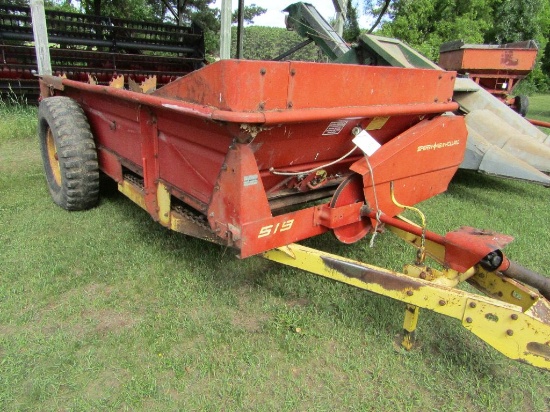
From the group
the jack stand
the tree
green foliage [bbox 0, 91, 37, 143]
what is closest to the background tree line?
the tree

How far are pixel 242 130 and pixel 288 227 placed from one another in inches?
25.0

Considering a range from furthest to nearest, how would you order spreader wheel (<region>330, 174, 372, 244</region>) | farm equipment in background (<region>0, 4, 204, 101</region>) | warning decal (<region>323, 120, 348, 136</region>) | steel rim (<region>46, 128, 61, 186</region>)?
farm equipment in background (<region>0, 4, 204, 101</region>) → steel rim (<region>46, 128, 61, 186</region>) → spreader wheel (<region>330, 174, 372, 244</region>) → warning decal (<region>323, 120, 348, 136</region>)

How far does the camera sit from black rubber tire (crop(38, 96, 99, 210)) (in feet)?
11.5

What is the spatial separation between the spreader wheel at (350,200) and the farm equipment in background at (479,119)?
2.16 m

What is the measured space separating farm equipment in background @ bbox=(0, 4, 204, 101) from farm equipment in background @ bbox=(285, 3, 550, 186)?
3.70 m

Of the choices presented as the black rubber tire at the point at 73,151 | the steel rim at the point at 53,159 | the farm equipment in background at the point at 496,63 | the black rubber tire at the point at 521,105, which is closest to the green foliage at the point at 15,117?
the steel rim at the point at 53,159

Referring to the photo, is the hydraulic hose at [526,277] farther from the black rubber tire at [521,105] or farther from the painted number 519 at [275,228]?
the black rubber tire at [521,105]

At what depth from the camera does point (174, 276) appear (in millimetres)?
2951

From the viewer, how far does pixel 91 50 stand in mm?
9250

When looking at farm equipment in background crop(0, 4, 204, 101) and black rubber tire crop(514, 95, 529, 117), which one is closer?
→ farm equipment in background crop(0, 4, 204, 101)

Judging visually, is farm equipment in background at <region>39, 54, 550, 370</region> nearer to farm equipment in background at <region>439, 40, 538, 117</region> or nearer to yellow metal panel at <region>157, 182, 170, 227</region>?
yellow metal panel at <region>157, 182, 170, 227</region>

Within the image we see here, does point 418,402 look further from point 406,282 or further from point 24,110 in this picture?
point 24,110

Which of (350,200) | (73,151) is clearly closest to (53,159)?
(73,151)

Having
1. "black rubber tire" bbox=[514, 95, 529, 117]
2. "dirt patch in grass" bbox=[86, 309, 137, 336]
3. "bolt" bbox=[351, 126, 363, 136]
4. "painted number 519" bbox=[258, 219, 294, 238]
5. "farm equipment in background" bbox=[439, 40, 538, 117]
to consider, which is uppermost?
"farm equipment in background" bbox=[439, 40, 538, 117]
